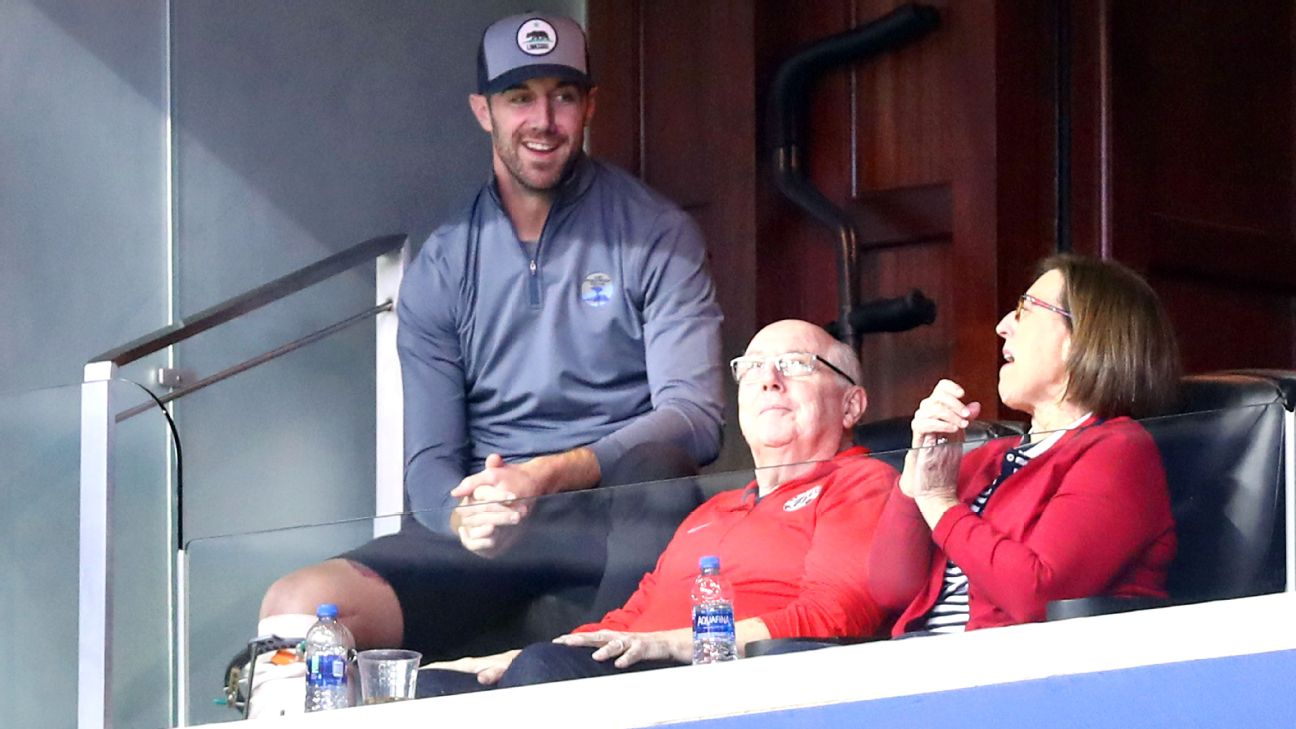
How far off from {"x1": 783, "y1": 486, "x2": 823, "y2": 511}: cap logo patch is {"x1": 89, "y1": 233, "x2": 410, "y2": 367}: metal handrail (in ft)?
4.76

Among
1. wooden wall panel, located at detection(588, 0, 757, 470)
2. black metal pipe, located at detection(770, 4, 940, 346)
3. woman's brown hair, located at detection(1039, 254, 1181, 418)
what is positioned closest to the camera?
woman's brown hair, located at detection(1039, 254, 1181, 418)

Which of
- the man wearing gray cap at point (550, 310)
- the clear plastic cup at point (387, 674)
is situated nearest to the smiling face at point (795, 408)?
the man wearing gray cap at point (550, 310)

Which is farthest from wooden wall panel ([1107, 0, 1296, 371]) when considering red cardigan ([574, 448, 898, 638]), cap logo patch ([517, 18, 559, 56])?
red cardigan ([574, 448, 898, 638])

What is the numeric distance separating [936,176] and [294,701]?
2.04 metres

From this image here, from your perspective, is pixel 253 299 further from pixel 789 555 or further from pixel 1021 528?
pixel 1021 528

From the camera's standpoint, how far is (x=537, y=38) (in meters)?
3.09

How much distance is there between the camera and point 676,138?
4086mm

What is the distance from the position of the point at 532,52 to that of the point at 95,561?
3.71 ft

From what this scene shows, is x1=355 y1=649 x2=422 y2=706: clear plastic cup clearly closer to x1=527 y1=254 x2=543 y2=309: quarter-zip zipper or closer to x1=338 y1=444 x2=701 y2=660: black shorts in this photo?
x1=338 y1=444 x2=701 y2=660: black shorts

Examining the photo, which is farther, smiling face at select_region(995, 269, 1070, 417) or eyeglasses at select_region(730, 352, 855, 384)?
eyeglasses at select_region(730, 352, 855, 384)

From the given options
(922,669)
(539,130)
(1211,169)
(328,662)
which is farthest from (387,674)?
(1211,169)

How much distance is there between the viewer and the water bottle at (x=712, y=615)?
1.84 m

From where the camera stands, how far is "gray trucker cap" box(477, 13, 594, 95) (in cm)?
308

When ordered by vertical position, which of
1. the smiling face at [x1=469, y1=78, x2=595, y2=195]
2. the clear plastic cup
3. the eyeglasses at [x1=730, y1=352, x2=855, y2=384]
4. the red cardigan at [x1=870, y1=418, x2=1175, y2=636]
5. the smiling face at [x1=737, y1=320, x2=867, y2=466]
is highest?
the smiling face at [x1=469, y1=78, x2=595, y2=195]
